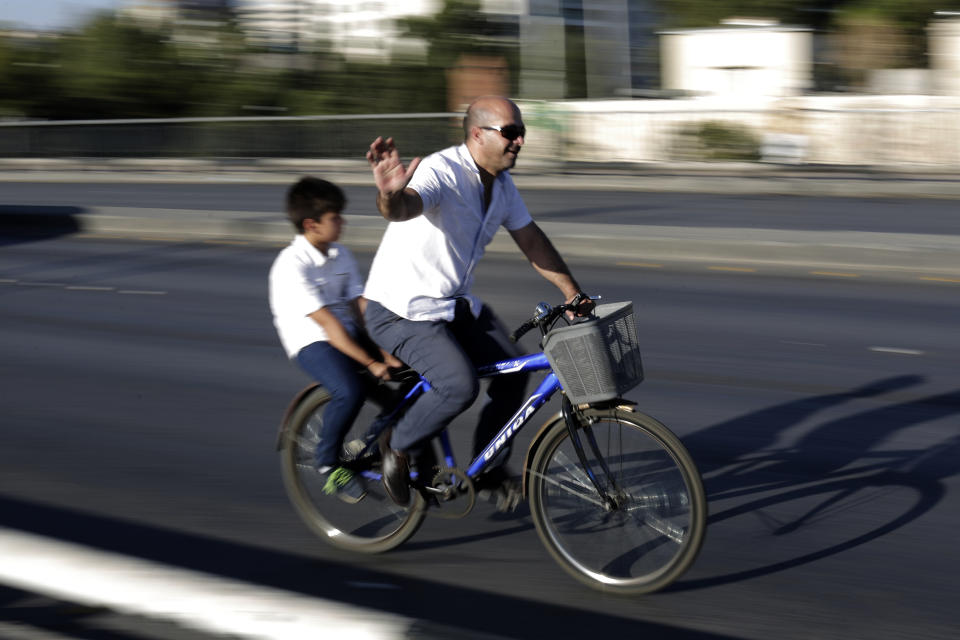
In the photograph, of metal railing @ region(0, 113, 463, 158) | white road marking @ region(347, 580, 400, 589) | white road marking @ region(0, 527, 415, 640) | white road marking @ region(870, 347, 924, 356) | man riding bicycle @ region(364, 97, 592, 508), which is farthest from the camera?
metal railing @ region(0, 113, 463, 158)

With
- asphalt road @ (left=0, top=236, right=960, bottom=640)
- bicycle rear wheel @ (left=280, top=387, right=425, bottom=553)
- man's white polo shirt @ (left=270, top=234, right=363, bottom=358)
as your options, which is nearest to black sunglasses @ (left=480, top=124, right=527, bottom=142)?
man's white polo shirt @ (left=270, top=234, right=363, bottom=358)

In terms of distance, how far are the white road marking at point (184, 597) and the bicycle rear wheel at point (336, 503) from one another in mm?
2267

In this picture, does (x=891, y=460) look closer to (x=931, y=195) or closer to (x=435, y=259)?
(x=435, y=259)

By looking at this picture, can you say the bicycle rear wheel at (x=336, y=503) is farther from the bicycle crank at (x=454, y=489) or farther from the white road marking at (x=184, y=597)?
the white road marking at (x=184, y=597)

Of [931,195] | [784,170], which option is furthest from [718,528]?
[784,170]

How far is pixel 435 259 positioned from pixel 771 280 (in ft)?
25.6

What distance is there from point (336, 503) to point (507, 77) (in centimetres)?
3508

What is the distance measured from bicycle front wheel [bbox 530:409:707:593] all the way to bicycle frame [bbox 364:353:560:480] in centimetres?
14

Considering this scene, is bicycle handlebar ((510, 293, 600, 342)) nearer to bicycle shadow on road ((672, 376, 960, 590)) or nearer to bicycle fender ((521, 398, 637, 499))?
bicycle fender ((521, 398, 637, 499))

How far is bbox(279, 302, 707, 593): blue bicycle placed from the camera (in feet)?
13.0

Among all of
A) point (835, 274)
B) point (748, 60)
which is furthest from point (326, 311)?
point (748, 60)

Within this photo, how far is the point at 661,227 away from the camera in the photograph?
14.0 meters

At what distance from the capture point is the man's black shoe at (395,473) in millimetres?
4500

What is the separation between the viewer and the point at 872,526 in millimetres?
4820
